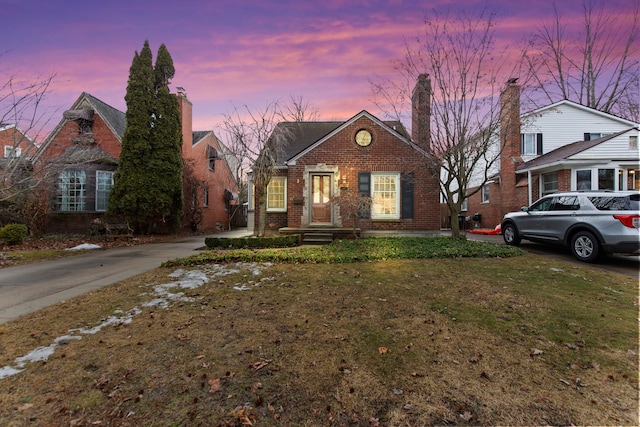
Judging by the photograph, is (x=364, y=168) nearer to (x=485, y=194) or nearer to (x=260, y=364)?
(x=260, y=364)

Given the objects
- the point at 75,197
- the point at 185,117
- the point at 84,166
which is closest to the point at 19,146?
the point at 84,166

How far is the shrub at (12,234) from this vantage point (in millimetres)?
10891

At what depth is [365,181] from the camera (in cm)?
1286

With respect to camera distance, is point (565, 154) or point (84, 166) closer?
point (565, 154)

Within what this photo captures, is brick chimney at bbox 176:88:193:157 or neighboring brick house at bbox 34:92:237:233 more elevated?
brick chimney at bbox 176:88:193:157

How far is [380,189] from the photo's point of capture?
42.4ft

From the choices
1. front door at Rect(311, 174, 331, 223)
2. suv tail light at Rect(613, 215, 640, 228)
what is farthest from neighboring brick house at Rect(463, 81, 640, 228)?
front door at Rect(311, 174, 331, 223)

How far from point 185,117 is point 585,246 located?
1962 cm

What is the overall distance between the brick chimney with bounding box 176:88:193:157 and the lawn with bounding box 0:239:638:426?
568 inches

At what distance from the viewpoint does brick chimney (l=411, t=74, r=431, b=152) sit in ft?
34.4

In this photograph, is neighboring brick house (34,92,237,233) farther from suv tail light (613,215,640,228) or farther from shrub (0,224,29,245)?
suv tail light (613,215,640,228)

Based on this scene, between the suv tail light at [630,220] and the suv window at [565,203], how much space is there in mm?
1032

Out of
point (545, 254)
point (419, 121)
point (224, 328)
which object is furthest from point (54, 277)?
point (545, 254)

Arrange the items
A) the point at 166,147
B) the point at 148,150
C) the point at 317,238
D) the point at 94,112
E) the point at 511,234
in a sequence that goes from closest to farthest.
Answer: the point at 511,234 → the point at 317,238 → the point at 148,150 → the point at 166,147 → the point at 94,112
